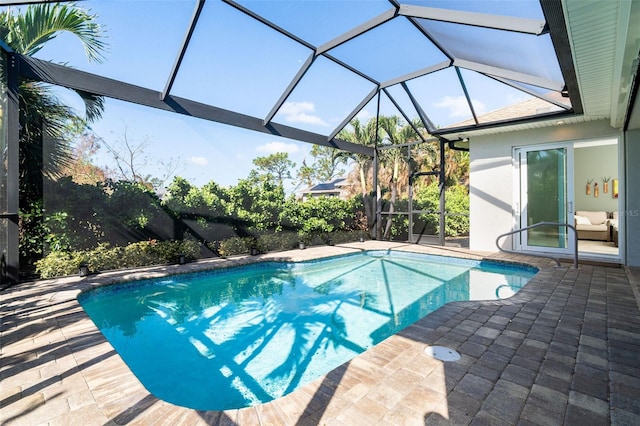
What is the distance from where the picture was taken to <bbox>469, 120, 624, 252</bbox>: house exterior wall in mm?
8341

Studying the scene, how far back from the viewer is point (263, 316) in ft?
16.7

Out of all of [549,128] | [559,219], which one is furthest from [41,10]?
[559,219]

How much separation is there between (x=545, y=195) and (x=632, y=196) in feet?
5.29

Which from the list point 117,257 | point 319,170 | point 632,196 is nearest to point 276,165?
point 319,170

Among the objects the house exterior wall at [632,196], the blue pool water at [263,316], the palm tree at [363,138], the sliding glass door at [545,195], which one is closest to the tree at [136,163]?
the blue pool water at [263,316]

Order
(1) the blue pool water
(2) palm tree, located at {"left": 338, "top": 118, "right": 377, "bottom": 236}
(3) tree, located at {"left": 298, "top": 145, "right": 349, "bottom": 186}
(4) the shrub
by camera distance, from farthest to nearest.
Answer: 1. (3) tree, located at {"left": 298, "top": 145, "right": 349, "bottom": 186}
2. (2) palm tree, located at {"left": 338, "top": 118, "right": 377, "bottom": 236}
3. (4) the shrub
4. (1) the blue pool water

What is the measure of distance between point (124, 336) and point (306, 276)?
424 centimetres

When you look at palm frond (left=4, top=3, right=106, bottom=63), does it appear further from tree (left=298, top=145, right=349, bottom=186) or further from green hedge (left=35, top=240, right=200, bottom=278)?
tree (left=298, top=145, right=349, bottom=186)

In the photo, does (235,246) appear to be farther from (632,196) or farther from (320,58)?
(632,196)

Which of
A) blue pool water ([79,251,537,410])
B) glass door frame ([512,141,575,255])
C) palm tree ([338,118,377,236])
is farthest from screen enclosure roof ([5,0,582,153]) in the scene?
palm tree ([338,118,377,236])

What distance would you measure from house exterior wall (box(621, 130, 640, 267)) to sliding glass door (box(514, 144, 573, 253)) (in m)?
0.98

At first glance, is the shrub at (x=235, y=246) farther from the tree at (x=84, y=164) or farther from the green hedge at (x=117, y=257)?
the tree at (x=84, y=164)

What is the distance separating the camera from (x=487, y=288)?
254 inches

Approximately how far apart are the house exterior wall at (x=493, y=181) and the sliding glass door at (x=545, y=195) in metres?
0.24
